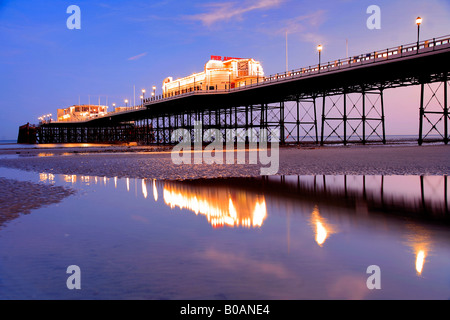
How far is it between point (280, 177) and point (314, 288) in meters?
11.2

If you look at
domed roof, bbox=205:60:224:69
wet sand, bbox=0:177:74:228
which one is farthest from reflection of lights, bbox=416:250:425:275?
domed roof, bbox=205:60:224:69

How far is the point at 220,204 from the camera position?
9.15 metres

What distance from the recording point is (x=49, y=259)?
5043 mm

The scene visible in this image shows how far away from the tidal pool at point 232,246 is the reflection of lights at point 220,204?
0.08 ft

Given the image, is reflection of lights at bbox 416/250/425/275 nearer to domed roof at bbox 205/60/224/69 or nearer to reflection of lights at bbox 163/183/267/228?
reflection of lights at bbox 163/183/267/228

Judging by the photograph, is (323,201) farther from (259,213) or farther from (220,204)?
(220,204)

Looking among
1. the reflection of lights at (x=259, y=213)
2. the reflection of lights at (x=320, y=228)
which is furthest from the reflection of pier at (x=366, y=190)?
the reflection of lights at (x=320, y=228)

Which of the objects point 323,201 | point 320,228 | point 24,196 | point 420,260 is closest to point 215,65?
point 24,196

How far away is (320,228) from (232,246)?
1.82 metres

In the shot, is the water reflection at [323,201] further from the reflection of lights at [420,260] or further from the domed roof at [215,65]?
the domed roof at [215,65]

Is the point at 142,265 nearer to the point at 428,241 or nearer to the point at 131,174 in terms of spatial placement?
the point at 428,241

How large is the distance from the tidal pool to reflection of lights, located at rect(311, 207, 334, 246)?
2cm

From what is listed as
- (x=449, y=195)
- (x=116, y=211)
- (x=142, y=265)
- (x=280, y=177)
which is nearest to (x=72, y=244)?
(x=142, y=265)

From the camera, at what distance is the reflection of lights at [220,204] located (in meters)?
7.40
